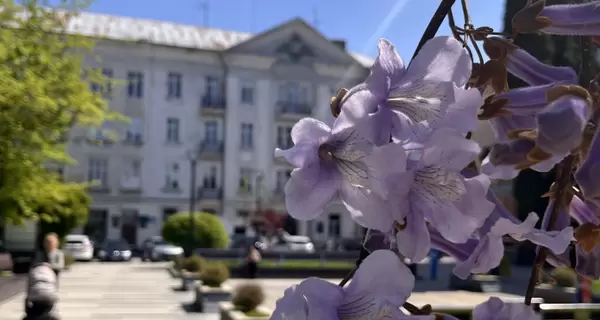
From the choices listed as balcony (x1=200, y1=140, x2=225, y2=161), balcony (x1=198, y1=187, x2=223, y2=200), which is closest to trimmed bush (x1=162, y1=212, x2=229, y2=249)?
balcony (x1=198, y1=187, x2=223, y2=200)

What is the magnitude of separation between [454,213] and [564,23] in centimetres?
19

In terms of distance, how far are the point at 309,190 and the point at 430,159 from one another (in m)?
0.10

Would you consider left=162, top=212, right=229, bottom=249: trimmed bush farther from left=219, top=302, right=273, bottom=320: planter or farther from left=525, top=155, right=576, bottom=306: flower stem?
left=525, top=155, right=576, bottom=306: flower stem

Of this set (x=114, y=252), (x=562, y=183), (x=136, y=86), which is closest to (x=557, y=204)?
(x=562, y=183)

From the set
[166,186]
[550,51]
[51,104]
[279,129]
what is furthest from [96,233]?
[550,51]

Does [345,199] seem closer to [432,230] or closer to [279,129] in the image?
[432,230]

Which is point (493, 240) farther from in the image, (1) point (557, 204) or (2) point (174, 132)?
(2) point (174, 132)

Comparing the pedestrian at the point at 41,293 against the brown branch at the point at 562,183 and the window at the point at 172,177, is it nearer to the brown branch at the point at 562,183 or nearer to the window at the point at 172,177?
the brown branch at the point at 562,183

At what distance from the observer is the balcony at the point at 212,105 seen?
1357 inches

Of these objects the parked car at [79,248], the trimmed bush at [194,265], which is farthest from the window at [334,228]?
the trimmed bush at [194,265]

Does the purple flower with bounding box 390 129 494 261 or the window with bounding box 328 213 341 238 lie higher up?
the purple flower with bounding box 390 129 494 261

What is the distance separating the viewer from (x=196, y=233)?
1034 inches

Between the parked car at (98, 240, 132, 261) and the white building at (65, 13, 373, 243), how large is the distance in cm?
596

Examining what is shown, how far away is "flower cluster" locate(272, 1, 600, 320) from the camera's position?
52cm
